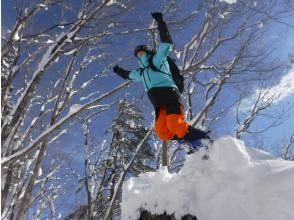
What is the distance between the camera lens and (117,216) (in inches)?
559

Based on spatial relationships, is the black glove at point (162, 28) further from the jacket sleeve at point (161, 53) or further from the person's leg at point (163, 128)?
the person's leg at point (163, 128)

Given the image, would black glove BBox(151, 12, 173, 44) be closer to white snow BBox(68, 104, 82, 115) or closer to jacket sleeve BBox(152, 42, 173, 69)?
jacket sleeve BBox(152, 42, 173, 69)

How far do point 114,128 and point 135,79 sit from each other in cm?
992

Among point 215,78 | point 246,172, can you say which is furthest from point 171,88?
point 215,78

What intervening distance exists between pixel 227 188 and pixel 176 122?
1893 mm

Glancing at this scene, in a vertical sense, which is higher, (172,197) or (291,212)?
(172,197)

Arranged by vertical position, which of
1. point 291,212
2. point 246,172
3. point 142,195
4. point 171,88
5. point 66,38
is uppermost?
point 66,38

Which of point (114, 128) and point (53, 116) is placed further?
point (114, 128)

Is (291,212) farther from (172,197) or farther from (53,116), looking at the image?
(53,116)

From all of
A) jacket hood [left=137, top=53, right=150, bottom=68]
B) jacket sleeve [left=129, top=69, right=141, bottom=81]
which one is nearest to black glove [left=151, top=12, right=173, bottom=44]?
jacket hood [left=137, top=53, right=150, bottom=68]

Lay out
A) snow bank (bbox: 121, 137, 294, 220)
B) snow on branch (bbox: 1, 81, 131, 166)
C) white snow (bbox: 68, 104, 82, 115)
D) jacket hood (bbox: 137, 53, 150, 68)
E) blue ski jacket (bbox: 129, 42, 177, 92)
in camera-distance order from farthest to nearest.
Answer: jacket hood (bbox: 137, 53, 150, 68)
blue ski jacket (bbox: 129, 42, 177, 92)
white snow (bbox: 68, 104, 82, 115)
snow on branch (bbox: 1, 81, 131, 166)
snow bank (bbox: 121, 137, 294, 220)

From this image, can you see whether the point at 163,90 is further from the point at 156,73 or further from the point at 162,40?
the point at 162,40

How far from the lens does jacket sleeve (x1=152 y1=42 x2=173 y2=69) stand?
4.66m

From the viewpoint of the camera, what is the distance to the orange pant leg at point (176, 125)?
4.61 metres
